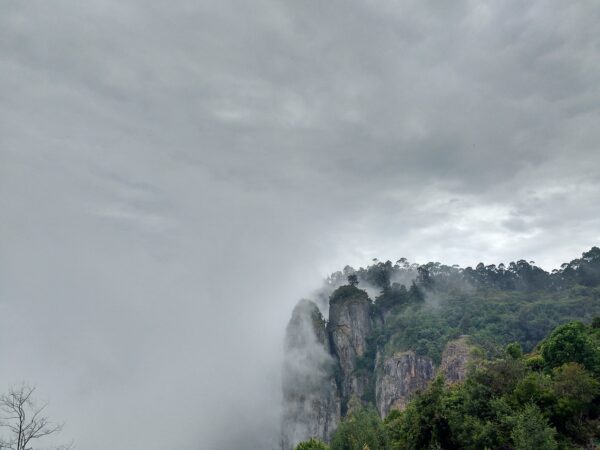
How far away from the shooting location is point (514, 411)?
45.7m

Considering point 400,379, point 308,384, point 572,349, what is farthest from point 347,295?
point 572,349

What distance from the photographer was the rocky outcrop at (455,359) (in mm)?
119756

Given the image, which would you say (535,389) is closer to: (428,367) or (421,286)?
(428,367)

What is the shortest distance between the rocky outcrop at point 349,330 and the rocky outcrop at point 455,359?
48825mm

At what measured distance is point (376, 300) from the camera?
194000 mm

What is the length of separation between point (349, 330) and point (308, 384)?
28.0 metres

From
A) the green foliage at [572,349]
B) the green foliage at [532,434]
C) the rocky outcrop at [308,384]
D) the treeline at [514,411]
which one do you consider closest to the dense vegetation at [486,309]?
the rocky outcrop at [308,384]

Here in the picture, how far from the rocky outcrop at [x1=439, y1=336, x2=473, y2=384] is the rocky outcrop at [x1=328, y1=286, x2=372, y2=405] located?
4882 centimetres

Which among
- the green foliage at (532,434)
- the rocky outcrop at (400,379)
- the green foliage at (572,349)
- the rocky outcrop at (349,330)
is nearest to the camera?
the green foliage at (532,434)

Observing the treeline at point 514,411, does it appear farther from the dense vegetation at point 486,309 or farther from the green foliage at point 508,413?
the dense vegetation at point 486,309

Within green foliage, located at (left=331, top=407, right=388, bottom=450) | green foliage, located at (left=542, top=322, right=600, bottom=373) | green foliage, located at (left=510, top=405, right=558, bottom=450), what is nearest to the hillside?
green foliage, located at (left=331, top=407, right=388, bottom=450)

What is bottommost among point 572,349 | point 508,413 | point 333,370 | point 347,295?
point 508,413

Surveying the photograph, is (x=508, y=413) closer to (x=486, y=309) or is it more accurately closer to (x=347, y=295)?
(x=486, y=309)

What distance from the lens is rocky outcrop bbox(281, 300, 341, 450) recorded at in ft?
533
